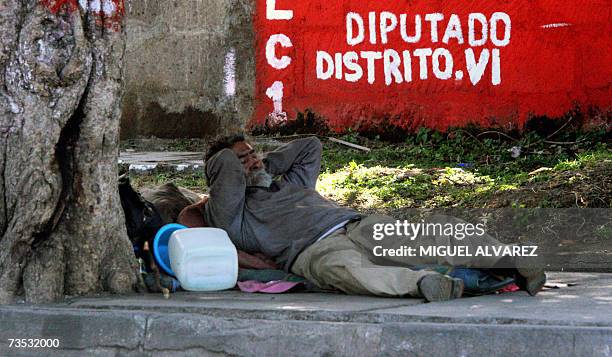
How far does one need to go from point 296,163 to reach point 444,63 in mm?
5161

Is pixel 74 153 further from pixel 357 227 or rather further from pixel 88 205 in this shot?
pixel 357 227

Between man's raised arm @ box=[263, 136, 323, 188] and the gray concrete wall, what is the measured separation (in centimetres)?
532

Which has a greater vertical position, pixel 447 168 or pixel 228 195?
pixel 228 195

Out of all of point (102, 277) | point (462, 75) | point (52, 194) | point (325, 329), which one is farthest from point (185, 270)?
point (462, 75)

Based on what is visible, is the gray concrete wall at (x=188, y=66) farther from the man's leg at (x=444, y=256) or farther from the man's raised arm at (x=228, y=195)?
the man's leg at (x=444, y=256)

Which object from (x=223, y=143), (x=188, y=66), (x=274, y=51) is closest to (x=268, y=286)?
(x=223, y=143)

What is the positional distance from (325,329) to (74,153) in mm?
1439

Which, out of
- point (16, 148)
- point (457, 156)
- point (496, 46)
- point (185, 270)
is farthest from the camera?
point (496, 46)

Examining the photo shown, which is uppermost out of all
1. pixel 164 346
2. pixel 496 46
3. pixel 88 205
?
pixel 496 46

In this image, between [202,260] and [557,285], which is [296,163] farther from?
[557,285]

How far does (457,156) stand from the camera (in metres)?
9.60

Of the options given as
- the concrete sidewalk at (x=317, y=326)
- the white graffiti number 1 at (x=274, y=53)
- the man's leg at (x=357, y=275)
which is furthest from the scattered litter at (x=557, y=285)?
the white graffiti number 1 at (x=274, y=53)

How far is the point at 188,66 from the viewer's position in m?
11.1

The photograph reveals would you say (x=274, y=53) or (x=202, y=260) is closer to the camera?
(x=202, y=260)
